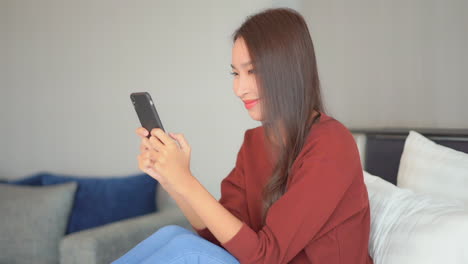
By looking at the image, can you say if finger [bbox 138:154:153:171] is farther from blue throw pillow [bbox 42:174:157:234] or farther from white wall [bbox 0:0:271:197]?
blue throw pillow [bbox 42:174:157:234]

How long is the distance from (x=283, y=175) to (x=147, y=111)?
40cm

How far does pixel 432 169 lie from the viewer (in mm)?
1621

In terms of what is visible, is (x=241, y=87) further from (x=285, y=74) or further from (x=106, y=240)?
(x=106, y=240)

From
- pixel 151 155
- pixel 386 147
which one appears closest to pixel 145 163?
pixel 151 155

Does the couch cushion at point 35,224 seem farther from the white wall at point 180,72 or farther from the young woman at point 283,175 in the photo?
the young woman at point 283,175

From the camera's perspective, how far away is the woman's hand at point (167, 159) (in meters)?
1.23

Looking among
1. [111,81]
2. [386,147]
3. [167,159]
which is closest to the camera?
[167,159]

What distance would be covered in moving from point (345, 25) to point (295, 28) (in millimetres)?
894

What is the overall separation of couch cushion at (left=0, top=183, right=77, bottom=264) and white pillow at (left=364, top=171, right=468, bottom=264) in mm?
1580

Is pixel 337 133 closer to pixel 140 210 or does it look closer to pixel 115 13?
pixel 140 210

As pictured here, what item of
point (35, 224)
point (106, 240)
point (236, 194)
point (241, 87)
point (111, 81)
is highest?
point (241, 87)

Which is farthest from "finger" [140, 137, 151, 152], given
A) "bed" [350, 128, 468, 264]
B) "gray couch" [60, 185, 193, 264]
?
"gray couch" [60, 185, 193, 264]

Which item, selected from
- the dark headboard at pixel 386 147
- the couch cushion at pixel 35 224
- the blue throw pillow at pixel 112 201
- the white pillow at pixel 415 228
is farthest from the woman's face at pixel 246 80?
the couch cushion at pixel 35 224

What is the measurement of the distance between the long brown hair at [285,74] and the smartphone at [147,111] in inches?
10.8
